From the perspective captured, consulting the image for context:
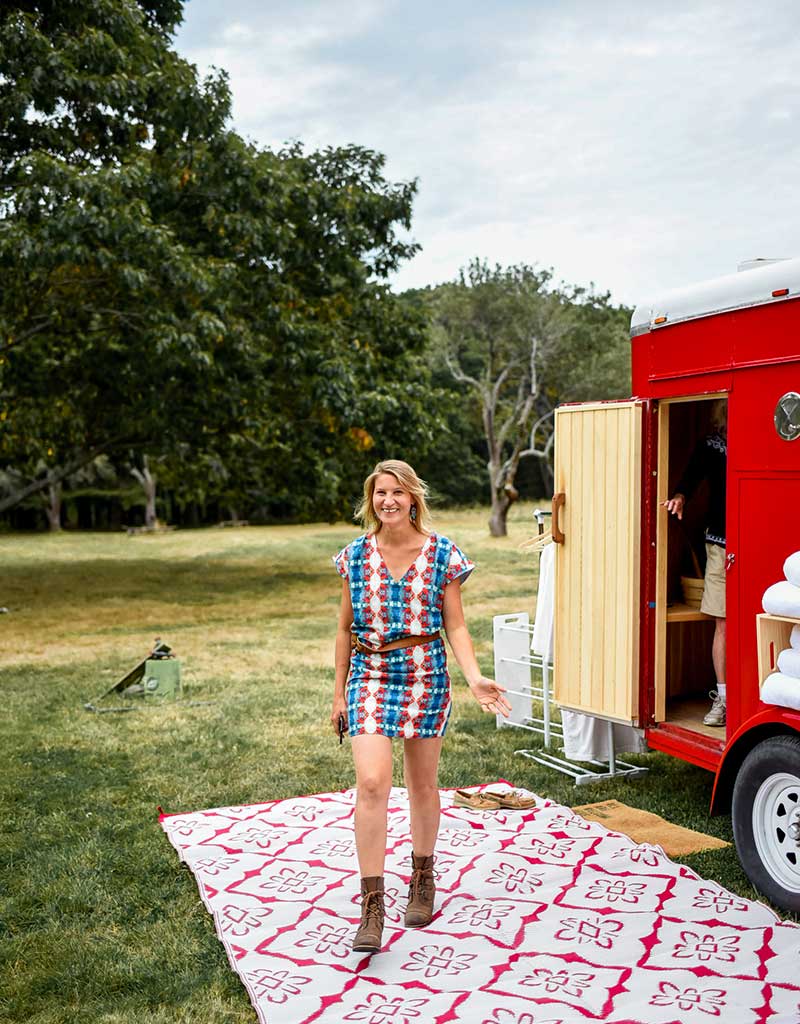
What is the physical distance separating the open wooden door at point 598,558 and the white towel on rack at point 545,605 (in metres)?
0.72

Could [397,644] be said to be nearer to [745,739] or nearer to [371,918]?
[371,918]

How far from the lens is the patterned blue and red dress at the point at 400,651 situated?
402 cm

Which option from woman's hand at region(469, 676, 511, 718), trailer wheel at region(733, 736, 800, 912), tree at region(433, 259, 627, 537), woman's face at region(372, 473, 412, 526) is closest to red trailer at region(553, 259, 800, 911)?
trailer wheel at region(733, 736, 800, 912)

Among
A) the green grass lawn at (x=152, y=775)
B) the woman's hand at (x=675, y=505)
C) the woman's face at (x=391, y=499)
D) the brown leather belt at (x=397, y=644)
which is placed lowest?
the green grass lawn at (x=152, y=775)

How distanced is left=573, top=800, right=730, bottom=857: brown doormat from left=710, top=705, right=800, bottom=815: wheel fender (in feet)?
1.05

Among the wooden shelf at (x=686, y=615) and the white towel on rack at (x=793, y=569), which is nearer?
the white towel on rack at (x=793, y=569)

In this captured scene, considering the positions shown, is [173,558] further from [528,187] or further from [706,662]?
[706,662]

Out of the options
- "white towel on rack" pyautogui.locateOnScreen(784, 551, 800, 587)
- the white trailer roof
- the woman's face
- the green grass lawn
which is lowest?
the green grass lawn

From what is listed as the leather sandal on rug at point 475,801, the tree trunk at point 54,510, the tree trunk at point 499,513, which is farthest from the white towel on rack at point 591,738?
the tree trunk at point 54,510

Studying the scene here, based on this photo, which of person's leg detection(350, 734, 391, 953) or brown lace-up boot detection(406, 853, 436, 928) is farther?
brown lace-up boot detection(406, 853, 436, 928)

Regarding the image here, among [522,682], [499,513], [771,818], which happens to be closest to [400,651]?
[771,818]

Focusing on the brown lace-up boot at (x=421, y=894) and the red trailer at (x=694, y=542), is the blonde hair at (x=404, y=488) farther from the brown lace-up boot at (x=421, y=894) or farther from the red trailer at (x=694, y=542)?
the red trailer at (x=694, y=542)

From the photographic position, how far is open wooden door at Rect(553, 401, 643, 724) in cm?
550

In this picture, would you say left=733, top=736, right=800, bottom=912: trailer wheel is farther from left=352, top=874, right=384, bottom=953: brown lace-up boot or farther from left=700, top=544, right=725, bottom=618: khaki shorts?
left=352, top=874, right=384, bottom=953: brown lace-up boot
